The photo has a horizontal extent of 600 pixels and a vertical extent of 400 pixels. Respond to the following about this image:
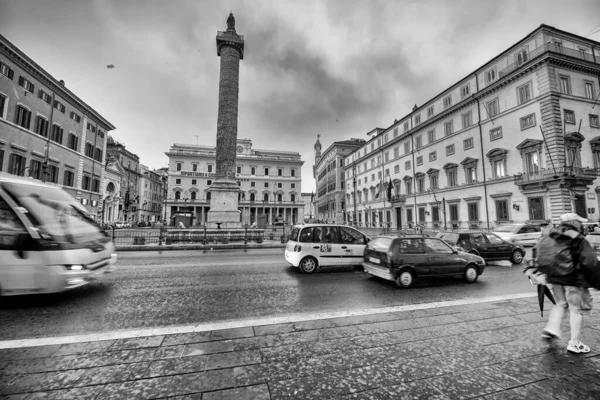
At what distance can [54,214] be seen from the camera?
18.3 ft

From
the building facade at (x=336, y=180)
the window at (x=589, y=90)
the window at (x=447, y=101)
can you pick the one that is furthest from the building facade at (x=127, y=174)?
the window at (x=589, y=90)

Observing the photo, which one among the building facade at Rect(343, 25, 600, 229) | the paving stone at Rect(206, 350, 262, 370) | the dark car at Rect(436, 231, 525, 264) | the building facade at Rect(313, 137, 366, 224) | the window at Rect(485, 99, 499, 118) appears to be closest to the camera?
the paving stone at Rect(206, 350, 262, 370)

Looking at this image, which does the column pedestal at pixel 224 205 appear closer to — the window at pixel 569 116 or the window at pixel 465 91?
the window at pixel 569 116

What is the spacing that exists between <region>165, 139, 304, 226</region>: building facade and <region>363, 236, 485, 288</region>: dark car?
58.6 metres

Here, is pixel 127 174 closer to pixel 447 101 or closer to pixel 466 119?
pixel 447 101

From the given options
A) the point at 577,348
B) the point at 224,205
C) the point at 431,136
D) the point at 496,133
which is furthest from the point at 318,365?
the point at 431,136

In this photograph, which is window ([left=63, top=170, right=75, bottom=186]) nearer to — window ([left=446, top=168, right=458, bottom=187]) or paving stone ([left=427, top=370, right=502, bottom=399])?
paving stone ([left=427, top=370, right=502, bottom=399])

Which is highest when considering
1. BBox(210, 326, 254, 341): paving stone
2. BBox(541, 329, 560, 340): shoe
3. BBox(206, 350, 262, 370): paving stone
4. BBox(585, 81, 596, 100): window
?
BBox(585, 81, 596, 100): window

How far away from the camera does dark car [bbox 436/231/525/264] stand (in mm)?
10938

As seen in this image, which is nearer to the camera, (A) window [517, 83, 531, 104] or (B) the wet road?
(B) the wet road

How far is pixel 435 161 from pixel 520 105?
12.0 meters

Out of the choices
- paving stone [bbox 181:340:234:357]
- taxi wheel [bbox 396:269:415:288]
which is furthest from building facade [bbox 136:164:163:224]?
paving stone [bbox 181:340:234:357]

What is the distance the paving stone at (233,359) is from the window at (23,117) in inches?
1413

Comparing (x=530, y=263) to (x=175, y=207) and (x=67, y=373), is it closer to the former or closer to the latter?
(x=67, y=373)
